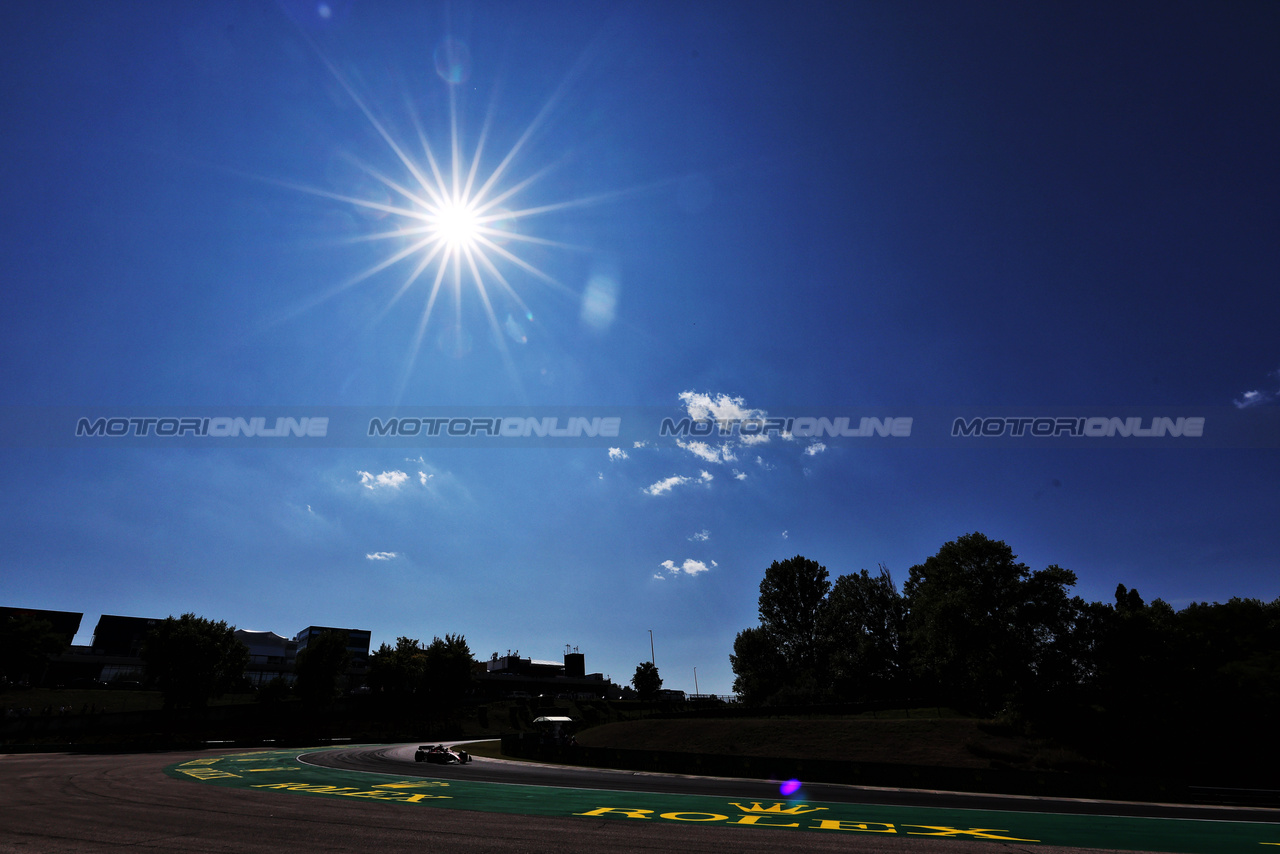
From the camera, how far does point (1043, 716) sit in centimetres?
4466

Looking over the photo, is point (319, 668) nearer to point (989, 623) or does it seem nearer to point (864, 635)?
point (864, 635)

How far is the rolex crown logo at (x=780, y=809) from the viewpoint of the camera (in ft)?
62.1

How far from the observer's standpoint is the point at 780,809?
1983 cm

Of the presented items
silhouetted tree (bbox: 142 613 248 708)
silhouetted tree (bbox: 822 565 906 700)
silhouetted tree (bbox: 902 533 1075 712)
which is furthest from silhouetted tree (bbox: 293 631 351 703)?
silhouetted tree (bbox: 902 533 1075 712)

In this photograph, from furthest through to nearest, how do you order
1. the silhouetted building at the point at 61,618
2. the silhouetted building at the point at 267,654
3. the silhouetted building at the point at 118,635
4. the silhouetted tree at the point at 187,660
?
1. the silhouetted building at the point at 267,654
2. the silhouetted building at the point at 118,635
3. the silhouetted building at the point at 61,618
4. the silhouetted tree at the point at 187,660

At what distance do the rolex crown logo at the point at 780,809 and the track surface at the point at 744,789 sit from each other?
8.70ft

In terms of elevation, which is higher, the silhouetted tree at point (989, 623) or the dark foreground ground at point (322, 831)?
the silhouetted tree at point (989, 623)

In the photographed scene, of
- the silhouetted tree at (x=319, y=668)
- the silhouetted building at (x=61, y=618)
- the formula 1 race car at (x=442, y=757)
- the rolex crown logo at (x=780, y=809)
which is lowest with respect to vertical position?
the formula 1 race car at (x=442, y=757)

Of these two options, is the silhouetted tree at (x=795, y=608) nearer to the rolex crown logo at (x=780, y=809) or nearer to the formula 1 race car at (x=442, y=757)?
the formula 1 race car at (x=442, y=757)

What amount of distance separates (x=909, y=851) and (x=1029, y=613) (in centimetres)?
4865

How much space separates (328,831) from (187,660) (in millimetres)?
66706

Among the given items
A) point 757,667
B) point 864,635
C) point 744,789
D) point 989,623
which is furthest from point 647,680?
point 744,789

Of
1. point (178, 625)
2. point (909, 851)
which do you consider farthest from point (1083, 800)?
point (178, 625)

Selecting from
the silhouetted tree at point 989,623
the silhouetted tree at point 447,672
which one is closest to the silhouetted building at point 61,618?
the silhouetted tree at point 447,672
